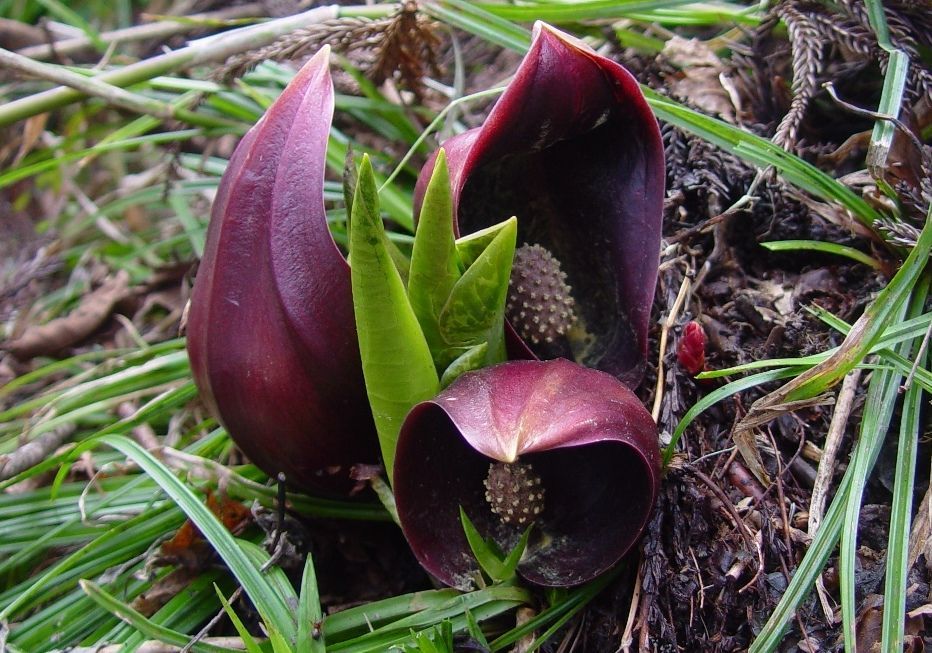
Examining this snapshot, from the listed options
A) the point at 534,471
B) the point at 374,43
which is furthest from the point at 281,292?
the point at 374,43

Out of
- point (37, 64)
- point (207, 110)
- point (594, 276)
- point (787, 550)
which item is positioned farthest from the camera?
point (207, 110)

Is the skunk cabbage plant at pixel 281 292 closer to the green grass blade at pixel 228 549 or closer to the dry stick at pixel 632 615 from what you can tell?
the green grass blade at pixel 228 549

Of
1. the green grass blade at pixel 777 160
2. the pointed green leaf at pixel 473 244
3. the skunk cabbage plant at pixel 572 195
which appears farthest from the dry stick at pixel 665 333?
the pointed green leaf at pixel 473 244

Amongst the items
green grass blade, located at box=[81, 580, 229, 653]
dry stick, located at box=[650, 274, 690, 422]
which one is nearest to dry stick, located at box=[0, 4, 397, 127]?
dry stick, located at box=[650, 274, 690, 422]

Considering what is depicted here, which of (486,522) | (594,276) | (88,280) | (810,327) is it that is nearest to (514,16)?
(594,276)

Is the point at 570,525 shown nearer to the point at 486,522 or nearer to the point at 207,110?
the point at 486,522
